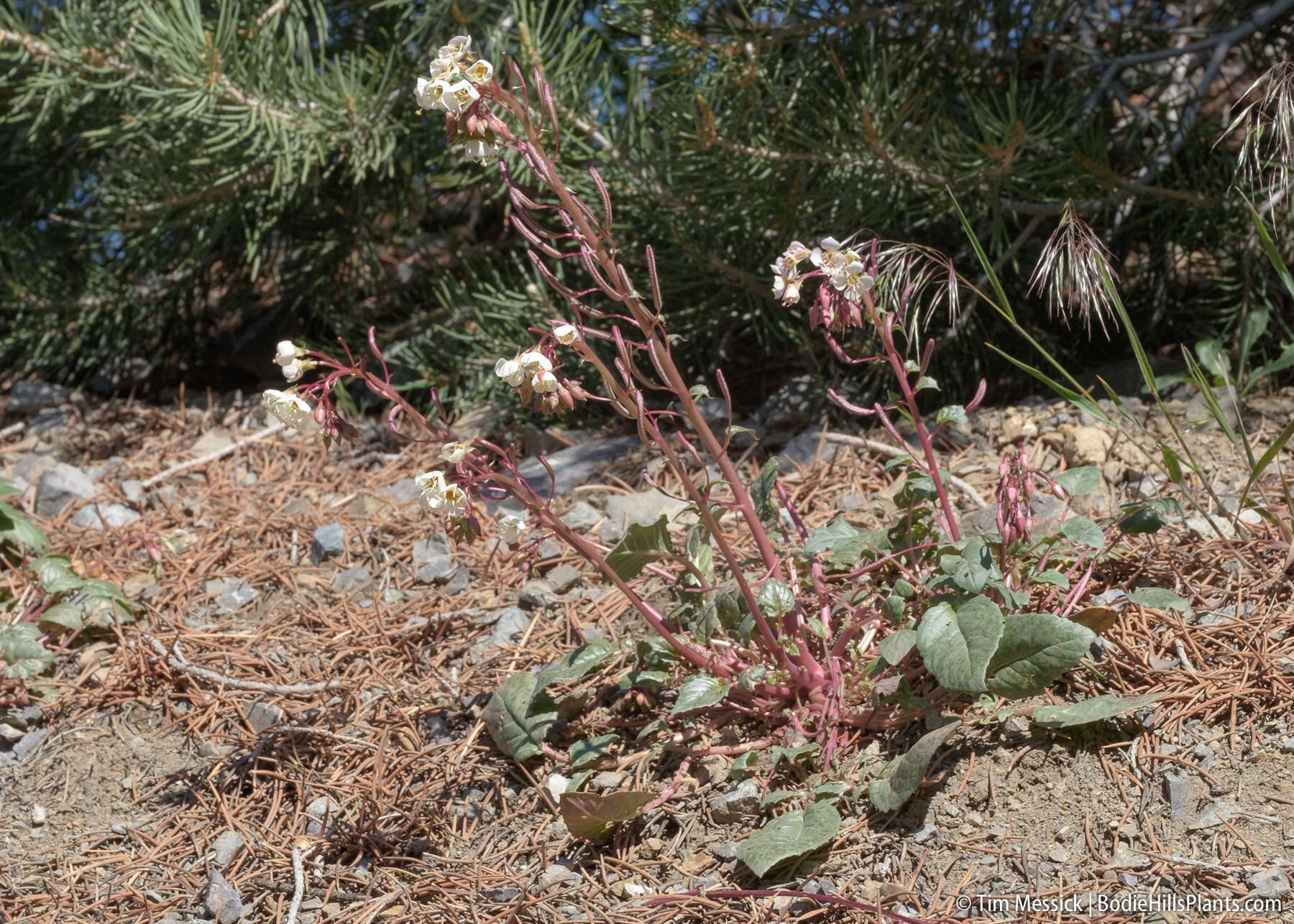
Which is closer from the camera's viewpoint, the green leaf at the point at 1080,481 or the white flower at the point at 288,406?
the white flower at the point at 288,406

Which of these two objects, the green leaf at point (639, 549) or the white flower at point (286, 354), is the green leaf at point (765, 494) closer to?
the green leaf at point (639, 549)

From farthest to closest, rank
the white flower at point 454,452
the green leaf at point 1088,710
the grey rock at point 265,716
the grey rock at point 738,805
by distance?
the grey rock at point 265,716, the grey rock at point 738,805, the green leaf at point 1088,710, the white flower at point 454,452

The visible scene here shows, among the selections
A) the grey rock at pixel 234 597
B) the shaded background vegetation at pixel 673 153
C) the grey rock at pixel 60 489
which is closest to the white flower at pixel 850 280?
the shaded background vegetation at pixel 673 153

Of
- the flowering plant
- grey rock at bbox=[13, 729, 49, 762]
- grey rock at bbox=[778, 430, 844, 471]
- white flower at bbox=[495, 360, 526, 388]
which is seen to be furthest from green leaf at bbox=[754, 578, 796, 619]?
grey rock at bbox=[13, 729, 49, 762]

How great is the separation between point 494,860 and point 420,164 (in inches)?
96.3

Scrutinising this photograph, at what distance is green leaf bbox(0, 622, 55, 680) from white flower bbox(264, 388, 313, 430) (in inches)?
46.6

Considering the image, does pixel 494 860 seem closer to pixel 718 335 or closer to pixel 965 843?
pixel 965 843

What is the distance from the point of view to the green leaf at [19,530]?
2.73m

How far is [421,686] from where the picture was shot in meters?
2.26

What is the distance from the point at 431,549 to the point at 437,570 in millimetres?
103

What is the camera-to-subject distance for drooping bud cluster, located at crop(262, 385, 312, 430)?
1624 mm

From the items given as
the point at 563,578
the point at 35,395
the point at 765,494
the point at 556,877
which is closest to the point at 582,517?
the point at 563,578

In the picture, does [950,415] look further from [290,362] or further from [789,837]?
[290,362]

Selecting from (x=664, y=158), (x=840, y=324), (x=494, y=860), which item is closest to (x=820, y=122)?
(x=664, y=158)
